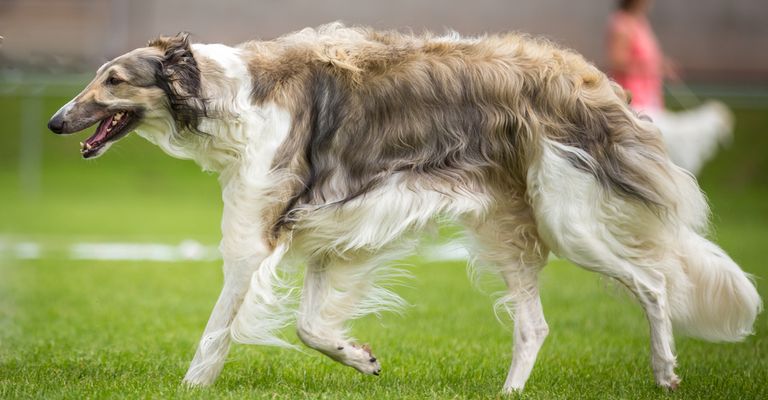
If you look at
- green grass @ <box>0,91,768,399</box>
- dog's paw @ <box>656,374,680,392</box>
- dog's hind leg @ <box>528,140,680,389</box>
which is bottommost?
green grass @ <box>0,91,768,399</box>

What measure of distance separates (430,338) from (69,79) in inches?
612

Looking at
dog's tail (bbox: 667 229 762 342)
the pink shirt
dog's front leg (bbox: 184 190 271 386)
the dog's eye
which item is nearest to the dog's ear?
the dog's eye

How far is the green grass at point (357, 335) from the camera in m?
6.06

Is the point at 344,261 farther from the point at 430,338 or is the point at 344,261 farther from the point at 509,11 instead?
the point at 509,11

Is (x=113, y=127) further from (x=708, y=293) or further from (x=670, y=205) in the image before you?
(x=708, y=293)

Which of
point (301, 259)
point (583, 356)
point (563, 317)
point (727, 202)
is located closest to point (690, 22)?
point (727, 202)

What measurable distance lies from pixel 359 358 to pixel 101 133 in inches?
72.6

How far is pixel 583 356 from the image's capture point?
24.0 ft

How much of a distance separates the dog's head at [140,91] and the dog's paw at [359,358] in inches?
58.6

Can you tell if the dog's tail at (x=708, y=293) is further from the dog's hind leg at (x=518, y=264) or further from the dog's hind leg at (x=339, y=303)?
the dog's hind leg at (x=339, y=303)

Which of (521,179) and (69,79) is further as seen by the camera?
(69,79)

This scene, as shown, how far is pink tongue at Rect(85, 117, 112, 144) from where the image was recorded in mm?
5789

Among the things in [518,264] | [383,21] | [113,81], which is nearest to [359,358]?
[518,264]

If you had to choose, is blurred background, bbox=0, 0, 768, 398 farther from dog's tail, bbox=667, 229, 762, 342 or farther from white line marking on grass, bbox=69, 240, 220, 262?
dog's tail, bbox=667, 229, 762, 342
